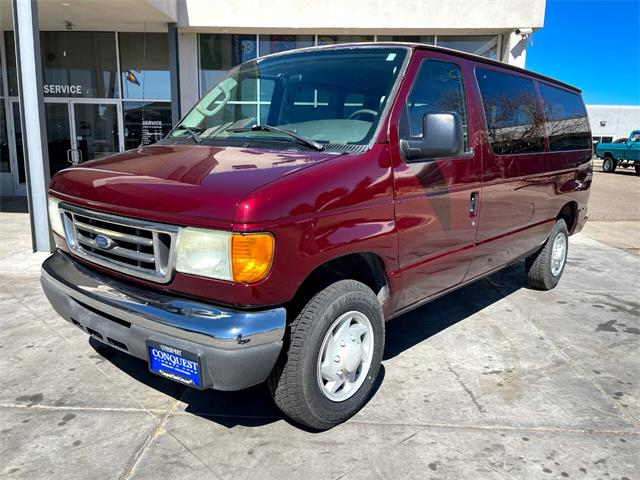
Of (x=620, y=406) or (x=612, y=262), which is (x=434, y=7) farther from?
(x=620, y=406)

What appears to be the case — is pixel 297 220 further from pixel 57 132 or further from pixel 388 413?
pixel 57 132

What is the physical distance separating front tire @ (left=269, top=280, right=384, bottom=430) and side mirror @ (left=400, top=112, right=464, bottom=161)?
0.85 metres

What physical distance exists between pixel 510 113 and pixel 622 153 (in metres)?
27.7

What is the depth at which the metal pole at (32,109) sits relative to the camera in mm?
6336

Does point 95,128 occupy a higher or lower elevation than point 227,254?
higher

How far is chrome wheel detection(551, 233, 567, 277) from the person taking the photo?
5.51 metres

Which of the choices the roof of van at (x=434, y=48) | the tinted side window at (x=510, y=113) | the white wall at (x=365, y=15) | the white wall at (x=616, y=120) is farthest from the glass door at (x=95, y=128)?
the white wall at (x=616, y=120)

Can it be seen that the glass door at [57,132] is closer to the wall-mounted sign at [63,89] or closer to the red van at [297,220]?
the wall-mounted sign at [63,89]

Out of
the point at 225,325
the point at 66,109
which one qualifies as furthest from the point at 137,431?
the point at 66,109

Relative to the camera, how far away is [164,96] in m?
11.9

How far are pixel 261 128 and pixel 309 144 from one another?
516mm

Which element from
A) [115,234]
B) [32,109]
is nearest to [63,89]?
[32,109]

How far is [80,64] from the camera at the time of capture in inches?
471

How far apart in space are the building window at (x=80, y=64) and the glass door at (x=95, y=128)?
0.91 feet
